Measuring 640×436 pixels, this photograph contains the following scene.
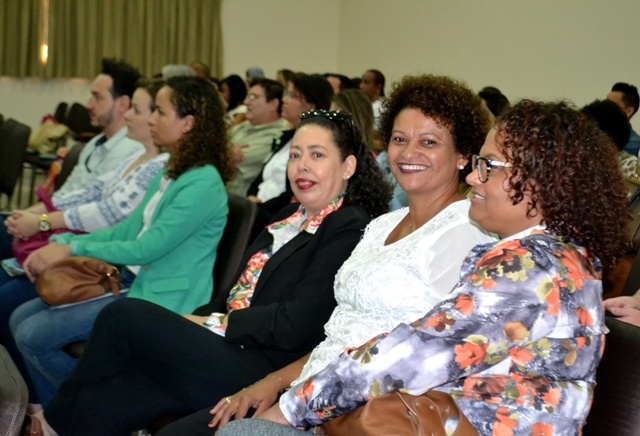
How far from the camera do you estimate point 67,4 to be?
9.77 metres

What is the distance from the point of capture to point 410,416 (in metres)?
1.34

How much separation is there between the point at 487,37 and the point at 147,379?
6.86m

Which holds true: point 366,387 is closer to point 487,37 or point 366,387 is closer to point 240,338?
point 240,338

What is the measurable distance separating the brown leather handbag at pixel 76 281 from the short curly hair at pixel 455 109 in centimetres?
131

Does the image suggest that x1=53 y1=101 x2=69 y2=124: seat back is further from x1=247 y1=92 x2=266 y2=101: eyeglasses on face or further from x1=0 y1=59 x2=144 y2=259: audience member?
x1=0 y1=59 x2=144 y2=259: audience member

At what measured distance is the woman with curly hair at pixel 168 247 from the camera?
271 cm

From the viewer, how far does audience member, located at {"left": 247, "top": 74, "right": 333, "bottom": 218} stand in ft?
14.5

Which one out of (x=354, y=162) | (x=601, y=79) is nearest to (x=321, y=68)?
(x=601, y=79)

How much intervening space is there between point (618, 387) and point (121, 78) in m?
3.20

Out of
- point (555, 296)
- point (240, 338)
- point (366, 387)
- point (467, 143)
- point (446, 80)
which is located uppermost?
point (446, 80)

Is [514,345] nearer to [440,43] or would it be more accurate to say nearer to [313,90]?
[313,90]

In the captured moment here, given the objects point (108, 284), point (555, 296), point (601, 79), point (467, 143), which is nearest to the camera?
point (555, 296)

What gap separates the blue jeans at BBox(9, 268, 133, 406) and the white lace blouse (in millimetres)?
1048

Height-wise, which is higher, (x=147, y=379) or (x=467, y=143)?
(x=467, y=143)
